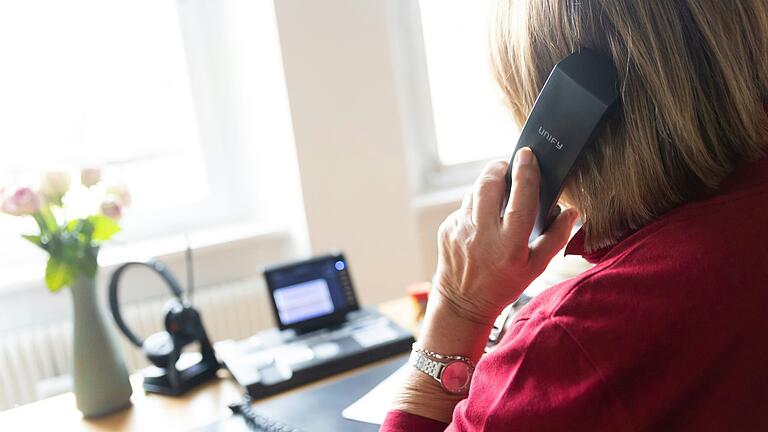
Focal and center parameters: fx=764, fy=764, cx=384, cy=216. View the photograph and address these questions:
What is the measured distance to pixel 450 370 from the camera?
36.9 inches

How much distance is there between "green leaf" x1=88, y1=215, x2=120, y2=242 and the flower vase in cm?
7

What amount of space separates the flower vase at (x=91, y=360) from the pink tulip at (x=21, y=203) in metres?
0.14

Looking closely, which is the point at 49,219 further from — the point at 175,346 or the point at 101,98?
the point at 101,98

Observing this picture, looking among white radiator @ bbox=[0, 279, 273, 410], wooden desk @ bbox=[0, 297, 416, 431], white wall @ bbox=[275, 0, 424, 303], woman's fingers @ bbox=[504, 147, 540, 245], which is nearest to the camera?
woman's fingers @ bbox=[504, 147, 540, 245]

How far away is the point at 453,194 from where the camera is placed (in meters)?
2.70

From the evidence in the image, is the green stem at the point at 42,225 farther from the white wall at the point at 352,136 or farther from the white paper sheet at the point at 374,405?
the white wall at the point at 352,136

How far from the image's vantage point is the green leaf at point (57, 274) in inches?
51.6

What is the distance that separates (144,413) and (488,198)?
781 mm

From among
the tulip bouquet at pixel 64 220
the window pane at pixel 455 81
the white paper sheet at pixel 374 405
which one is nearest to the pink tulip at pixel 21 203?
the tulip bouquet at pixel 64 220

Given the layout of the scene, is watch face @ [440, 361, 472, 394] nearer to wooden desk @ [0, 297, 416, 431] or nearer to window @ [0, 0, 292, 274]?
wooden desk @ [0, 297, 416, 431]

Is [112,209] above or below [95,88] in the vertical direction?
below

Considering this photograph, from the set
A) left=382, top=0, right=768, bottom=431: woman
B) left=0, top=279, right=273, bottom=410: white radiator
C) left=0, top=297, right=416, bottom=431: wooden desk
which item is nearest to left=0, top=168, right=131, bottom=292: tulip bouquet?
left=0, top=297, right=416, bottom=431: wooden desk

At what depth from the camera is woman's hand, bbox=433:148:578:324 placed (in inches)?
34.2

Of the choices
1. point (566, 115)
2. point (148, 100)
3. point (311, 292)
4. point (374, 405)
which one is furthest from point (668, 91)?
point (148, 100)
